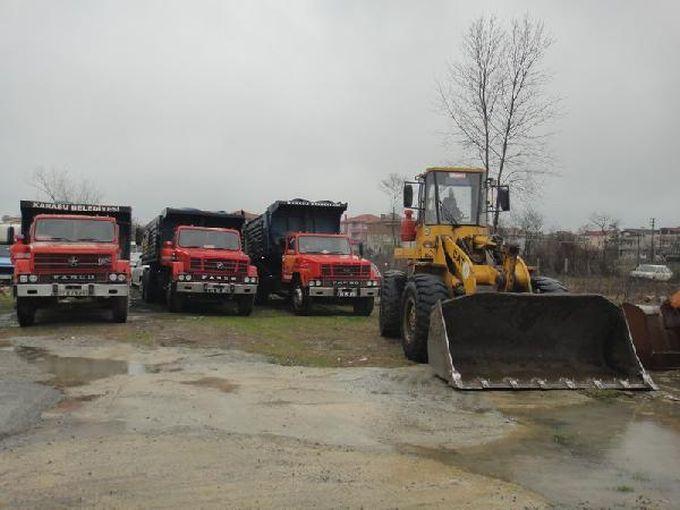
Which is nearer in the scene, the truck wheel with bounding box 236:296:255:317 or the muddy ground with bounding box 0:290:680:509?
the muddy ground with bounding box 0:290:680:509

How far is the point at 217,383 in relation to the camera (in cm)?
817

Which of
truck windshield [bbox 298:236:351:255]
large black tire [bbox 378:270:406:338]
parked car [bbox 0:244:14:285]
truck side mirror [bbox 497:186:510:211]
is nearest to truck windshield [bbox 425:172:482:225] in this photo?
truck side mirror [bbox 497:186:510:211]

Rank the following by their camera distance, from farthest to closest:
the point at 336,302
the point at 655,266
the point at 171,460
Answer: the point at 655,266 < the point at 336,302 < the point at 171,460

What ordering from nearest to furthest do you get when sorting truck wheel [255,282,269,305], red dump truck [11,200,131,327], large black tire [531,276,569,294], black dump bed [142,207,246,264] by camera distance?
large black tire [531,276,569,294], red dump truck [11,200,131,327], black dump bed [142,207,246,264], truck wheel [255,282,269,305]

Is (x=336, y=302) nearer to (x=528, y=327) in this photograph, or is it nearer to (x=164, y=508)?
(x=528, y=327)

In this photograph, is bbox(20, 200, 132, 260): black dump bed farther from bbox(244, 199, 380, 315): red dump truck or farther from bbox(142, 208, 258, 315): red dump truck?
bbox(244, 199, 380, 315): red dump truck

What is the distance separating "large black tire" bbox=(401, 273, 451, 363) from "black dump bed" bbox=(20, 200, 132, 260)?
8.56 meters

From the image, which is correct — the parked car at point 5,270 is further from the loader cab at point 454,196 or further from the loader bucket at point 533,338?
the loader bucket at point 533,338

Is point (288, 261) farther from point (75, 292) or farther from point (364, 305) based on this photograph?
point (75, 292)

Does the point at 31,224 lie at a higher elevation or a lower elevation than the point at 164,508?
higher

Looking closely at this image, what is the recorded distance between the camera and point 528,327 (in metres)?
8.70

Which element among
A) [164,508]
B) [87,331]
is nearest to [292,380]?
[164,508]

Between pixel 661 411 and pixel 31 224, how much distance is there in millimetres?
13683

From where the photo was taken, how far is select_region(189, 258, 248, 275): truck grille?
16875 millimetres
